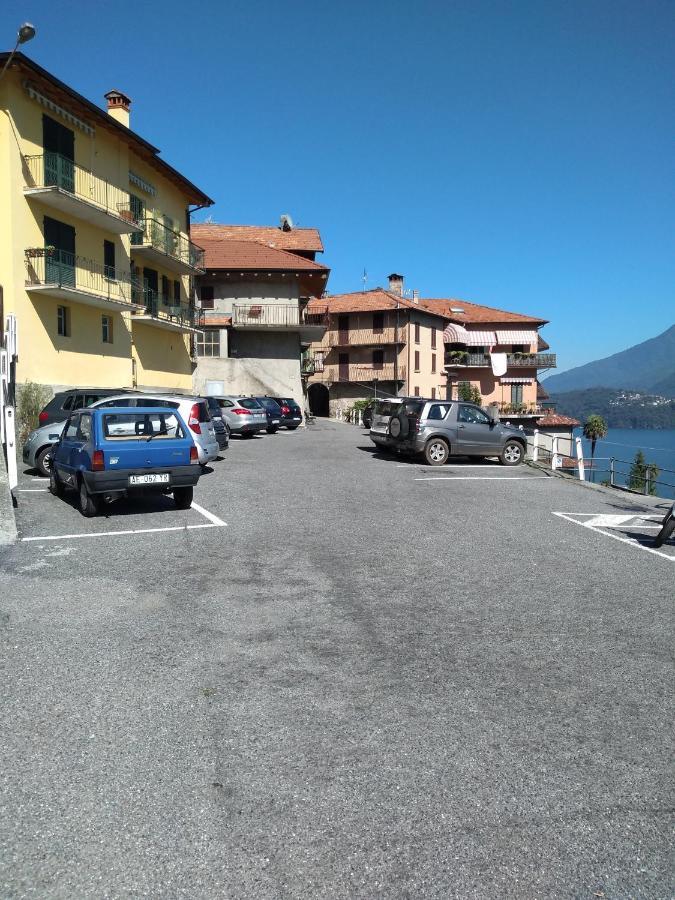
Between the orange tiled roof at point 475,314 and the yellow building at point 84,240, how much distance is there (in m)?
37.0

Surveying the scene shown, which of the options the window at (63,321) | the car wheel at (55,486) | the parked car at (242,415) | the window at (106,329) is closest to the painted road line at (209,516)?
the car wheel at (55,486)

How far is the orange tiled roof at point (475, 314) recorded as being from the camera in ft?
215

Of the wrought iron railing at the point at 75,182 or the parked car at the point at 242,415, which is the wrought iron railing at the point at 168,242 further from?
the parked car at the point at 242,415

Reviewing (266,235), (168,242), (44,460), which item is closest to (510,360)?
(266,235)

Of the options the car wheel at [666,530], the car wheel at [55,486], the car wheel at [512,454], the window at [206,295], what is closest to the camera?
the car wheel at [666,530]

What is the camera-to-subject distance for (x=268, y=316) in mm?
39500

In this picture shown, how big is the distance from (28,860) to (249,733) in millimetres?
1274

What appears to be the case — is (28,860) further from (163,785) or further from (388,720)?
(388,720)

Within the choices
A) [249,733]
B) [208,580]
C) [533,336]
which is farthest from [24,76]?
[533,336]

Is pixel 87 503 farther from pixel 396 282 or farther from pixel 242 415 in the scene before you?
pixel 396 282

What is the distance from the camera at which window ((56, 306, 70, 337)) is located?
78.5 feet

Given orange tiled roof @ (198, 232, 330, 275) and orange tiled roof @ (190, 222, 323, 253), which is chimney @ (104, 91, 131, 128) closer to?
orange tiled roof @ (198, 232, 330, 275)

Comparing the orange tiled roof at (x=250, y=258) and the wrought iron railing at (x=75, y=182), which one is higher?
the orange tiled roof at (x=250, y=258)

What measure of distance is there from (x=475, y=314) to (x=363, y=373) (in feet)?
55.9
